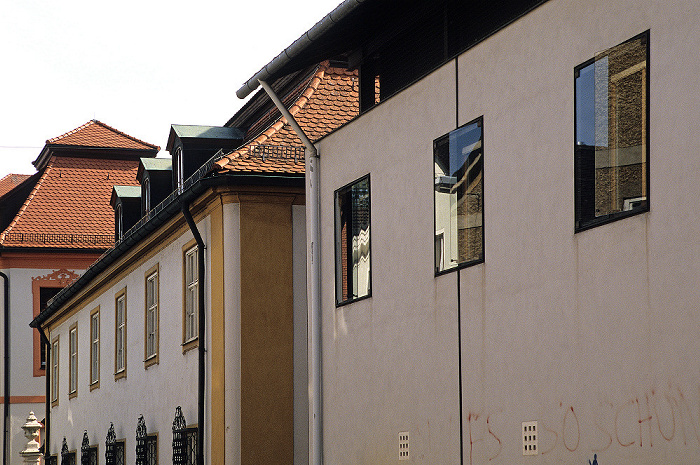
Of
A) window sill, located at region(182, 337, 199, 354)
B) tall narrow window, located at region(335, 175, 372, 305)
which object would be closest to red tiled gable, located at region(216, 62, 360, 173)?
window sill, located at region(182, 337, 199, 354)

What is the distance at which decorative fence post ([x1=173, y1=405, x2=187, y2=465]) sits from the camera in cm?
2141

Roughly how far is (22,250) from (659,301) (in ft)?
110

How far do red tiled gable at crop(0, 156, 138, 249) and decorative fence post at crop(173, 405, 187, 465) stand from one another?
783 inches

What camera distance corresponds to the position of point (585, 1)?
11.2 m

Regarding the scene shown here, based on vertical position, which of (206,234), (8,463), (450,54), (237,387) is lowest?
(8,463)

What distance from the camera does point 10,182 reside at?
156ft

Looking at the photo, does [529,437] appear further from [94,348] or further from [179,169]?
[94,348]

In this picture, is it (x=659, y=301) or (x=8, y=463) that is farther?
(x=8, y=463)

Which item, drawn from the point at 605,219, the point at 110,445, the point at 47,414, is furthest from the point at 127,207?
the point at 605,219

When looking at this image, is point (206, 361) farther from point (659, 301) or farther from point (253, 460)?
point (659, 301)

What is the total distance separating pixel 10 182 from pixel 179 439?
2834 centimetres

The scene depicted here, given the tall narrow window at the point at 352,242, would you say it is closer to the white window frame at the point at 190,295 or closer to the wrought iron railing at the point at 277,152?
the wrought iron railing at the point at 277,152

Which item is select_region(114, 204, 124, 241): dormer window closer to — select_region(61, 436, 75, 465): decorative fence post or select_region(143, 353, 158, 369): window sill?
select_region(143, 353, 158, 369): window sill

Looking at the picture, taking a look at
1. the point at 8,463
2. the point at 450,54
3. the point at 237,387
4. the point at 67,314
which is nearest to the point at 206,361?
the point at 237,387
